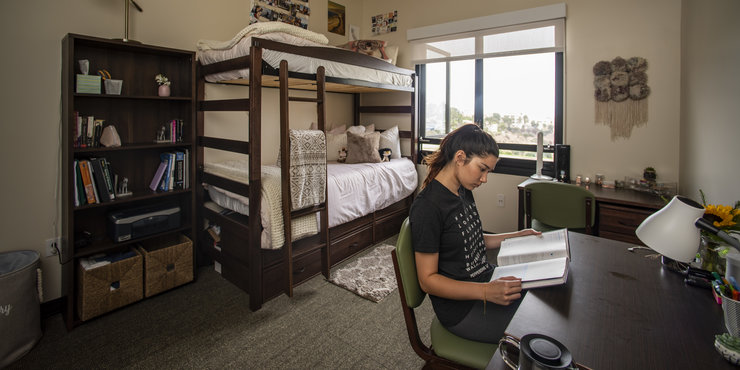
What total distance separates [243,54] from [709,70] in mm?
2768

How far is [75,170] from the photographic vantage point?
7.12 ft

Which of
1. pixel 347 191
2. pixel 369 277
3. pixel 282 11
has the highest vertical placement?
pixel 282 11

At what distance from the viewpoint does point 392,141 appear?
4.05 m

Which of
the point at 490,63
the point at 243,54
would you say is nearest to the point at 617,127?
the point at 490,63

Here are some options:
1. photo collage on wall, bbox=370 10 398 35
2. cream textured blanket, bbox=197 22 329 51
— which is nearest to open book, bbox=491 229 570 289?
cream textured blanket, bbox=197 22 329 51

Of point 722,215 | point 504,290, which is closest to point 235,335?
point 504,290

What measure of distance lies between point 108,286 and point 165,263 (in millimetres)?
350

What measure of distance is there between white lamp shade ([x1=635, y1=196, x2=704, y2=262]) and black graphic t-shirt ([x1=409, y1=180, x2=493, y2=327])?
1.76ft

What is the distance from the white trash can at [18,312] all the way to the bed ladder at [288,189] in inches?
54.5

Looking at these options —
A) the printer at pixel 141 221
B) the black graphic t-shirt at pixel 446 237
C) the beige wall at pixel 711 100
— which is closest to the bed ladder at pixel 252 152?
the printer at pixel 141 221

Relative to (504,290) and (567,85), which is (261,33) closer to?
(504,290)

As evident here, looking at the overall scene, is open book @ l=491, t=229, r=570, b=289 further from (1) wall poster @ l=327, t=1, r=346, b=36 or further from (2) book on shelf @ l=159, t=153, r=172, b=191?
(1) wall poster @ l=327, t=1, r=346, b=36

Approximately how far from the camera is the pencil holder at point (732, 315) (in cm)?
81

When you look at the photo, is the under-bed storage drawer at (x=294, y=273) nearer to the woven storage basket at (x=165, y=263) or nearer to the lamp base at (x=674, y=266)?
the woven storage basket at (x=165, y=263)
